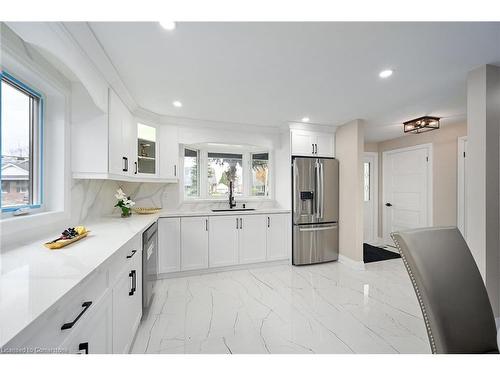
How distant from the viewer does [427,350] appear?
61.6 inches

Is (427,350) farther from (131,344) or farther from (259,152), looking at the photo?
(259,152)

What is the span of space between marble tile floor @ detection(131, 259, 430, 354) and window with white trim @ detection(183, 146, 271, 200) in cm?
139

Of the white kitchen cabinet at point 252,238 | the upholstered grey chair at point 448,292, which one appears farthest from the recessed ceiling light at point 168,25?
the white kitchen cabinet at point 252,238

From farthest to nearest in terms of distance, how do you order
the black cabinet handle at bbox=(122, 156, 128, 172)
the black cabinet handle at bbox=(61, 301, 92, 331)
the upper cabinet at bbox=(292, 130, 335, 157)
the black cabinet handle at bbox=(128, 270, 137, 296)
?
the upper cabinet at bbox=(292, 130, 335, 157) < the black cabinet handle at bbox=(122, 156, 128, 172) < the black cabinet handle at bbox=(128, 270, 137, 296) < the black cabinet handle at bbox=(61, 301, 92, 331)

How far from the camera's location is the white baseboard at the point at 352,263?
3.11 m

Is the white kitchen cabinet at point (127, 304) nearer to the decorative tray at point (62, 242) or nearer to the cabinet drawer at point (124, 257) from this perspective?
the cabinet drawer at point (124, 257)

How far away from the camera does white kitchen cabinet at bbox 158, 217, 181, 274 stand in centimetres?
279

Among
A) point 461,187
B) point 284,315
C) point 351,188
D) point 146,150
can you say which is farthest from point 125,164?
point 461,187

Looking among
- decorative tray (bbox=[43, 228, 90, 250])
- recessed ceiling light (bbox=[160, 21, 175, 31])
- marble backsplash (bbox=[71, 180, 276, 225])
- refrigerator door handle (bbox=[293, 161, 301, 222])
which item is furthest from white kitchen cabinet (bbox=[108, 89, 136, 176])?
refrigerator door handle (bbox=[293, 161, 301, 222])

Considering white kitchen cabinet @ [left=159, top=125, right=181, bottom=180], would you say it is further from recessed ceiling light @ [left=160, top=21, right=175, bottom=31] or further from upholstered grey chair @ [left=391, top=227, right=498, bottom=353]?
upholstered grey chair @ [left=391, top=227, right=498, bottom=353]

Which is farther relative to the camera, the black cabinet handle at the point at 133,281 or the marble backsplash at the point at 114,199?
the marble backsplash at the point at 114,199

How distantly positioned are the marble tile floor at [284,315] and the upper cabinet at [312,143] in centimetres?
187
